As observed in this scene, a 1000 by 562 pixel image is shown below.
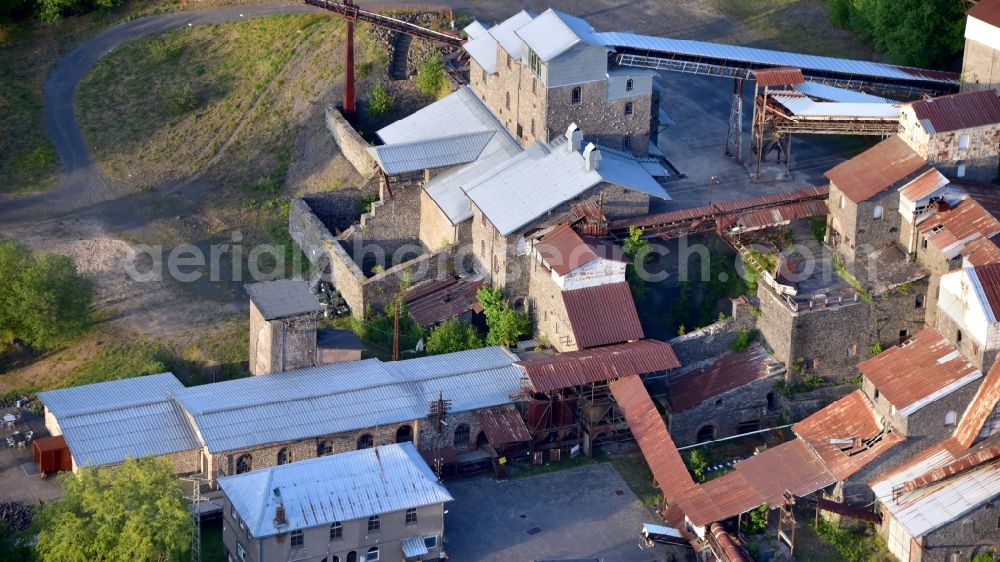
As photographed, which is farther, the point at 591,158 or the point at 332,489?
the point at 591,158

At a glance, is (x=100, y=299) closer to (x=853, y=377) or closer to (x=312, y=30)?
(x=312, y=30)

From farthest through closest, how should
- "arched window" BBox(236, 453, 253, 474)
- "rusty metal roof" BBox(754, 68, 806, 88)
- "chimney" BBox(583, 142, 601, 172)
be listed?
1. "rusty metal roof" BBox(754, 68, 806, 88)
2. "chimney" BBox(583, 142, 601, 172)
3. "arched window" BBox(236, 453, 253, 474)

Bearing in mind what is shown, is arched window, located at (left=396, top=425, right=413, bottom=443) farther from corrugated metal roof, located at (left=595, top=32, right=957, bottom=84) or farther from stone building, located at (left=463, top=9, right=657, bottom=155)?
corrugated metal roof, located at (left=595, top=32, right=957, bottom=84)

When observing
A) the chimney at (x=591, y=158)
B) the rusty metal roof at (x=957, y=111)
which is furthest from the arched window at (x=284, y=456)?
the rusty metal roof at (x=957, y=111)

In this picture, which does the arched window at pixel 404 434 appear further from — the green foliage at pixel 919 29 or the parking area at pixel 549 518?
the green foliage at pixel 919 29

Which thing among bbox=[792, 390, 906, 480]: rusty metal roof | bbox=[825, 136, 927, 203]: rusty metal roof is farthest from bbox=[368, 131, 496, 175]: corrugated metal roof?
bbox=[792, 390, 906, 480]: rusty metal roof

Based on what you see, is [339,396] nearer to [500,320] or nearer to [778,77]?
[500,320]

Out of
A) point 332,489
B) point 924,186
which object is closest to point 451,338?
point 332,489
